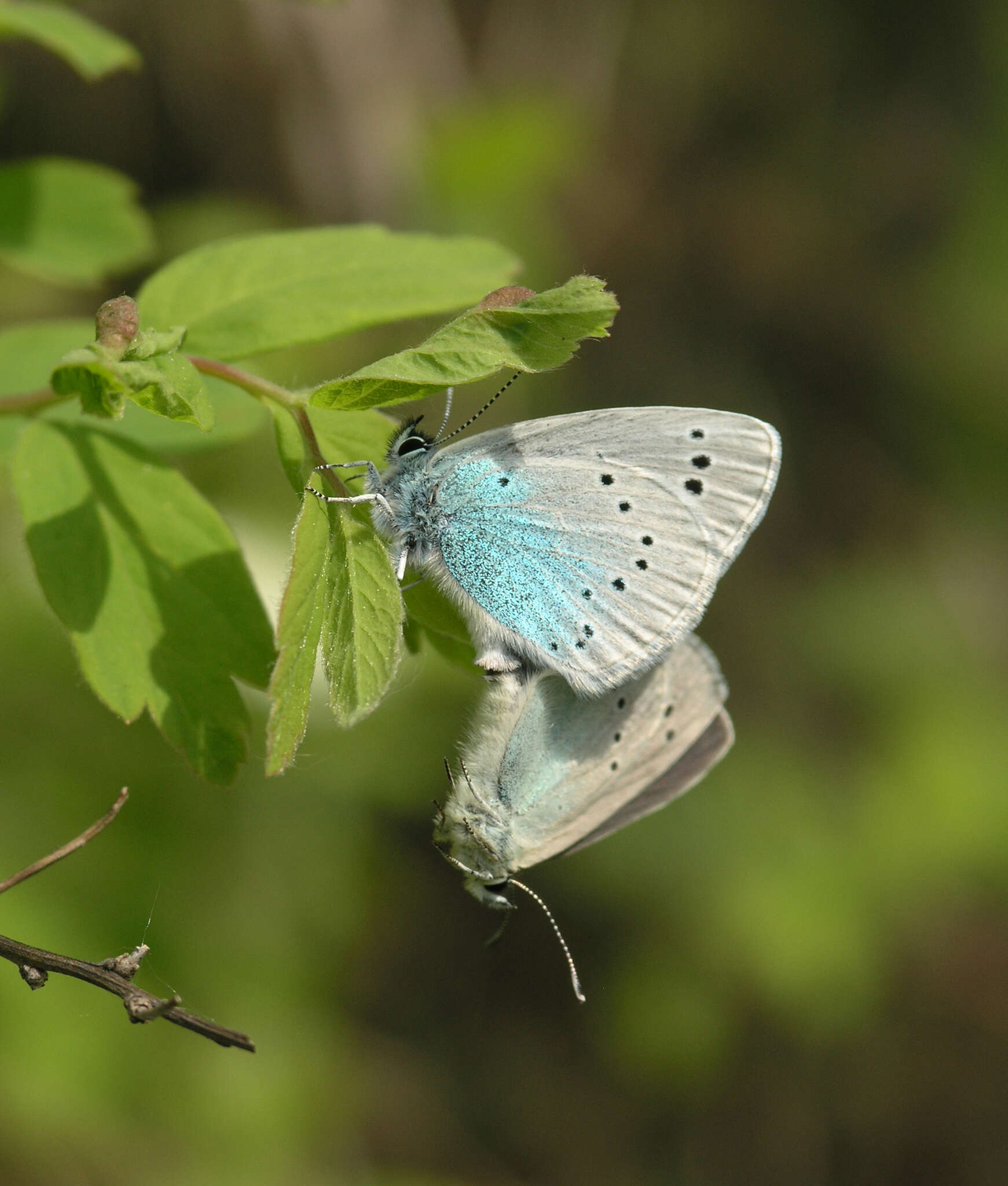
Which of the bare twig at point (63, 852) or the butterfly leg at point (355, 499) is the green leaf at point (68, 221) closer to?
the butterfly leg at point (355, 499)

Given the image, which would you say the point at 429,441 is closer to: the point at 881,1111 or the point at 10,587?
the point at 10,587

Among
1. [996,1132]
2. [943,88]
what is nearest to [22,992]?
[996,1132]

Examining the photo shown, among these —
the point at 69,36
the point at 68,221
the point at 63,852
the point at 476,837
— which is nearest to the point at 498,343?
the point at 63,852

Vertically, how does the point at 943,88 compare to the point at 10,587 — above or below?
above

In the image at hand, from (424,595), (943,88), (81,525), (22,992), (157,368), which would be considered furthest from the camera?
(943,88)

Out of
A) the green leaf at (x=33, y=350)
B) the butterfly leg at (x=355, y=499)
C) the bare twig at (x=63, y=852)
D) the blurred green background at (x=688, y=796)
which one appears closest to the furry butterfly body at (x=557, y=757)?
the butterfly leg at (x=355, y=499)

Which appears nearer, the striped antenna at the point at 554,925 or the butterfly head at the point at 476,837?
the butterfly head at the point at 476,837

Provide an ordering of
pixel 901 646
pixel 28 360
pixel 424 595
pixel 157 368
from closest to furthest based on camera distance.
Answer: pixel 157 368
pixel 424 595
pixel 28 360
pixel 901 646
